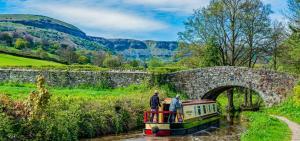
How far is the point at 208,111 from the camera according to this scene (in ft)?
93.8

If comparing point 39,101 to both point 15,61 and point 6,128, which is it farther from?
point 15,61

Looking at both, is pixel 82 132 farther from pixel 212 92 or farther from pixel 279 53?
pixel 279 53

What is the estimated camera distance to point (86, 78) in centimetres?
3588

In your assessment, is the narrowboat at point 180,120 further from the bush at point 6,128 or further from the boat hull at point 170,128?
the bush at point 6,128

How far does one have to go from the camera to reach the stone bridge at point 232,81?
1291 inches

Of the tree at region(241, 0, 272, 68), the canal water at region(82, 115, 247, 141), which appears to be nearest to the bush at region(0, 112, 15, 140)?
the canal water at region(82, 115, 247, 141)

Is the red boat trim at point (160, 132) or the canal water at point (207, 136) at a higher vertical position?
the red boat trim at point (160, 132)

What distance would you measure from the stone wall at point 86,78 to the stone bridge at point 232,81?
104 inches

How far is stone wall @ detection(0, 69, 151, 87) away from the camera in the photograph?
35.0 meters

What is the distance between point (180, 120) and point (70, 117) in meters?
6.44

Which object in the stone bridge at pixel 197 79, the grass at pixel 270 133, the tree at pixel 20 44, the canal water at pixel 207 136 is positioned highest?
the tree at pixel 20 44

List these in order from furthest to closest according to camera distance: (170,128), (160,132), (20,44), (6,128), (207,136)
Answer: (20,44), (207,136), (170,128), (160,132), (6,128)

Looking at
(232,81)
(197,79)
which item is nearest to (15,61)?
(197,79)

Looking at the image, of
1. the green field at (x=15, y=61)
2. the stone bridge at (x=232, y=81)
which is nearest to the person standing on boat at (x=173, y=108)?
the stone bridge at (x=232, y=81)
